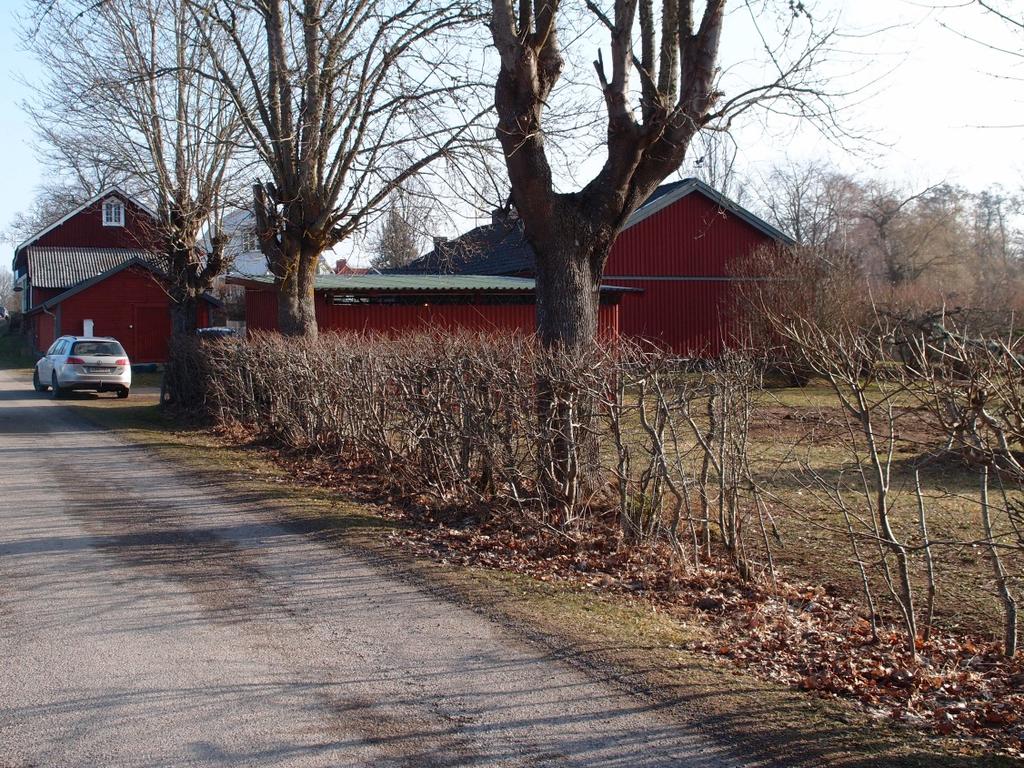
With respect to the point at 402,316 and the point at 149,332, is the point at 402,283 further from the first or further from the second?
the point at 149,332

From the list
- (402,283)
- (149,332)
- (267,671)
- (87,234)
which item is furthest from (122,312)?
(267,671)

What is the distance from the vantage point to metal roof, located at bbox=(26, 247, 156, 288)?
48688 millimetres

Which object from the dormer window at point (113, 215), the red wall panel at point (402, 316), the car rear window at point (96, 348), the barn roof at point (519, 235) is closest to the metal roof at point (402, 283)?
the red wall panel at point (402, 316)

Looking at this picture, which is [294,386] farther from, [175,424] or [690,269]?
[690,269]

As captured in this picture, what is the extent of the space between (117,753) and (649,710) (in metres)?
2.49

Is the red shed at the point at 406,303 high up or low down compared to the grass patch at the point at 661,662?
up

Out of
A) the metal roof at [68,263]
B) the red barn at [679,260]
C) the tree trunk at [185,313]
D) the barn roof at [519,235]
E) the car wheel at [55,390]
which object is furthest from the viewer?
the metal roof at [68,263]

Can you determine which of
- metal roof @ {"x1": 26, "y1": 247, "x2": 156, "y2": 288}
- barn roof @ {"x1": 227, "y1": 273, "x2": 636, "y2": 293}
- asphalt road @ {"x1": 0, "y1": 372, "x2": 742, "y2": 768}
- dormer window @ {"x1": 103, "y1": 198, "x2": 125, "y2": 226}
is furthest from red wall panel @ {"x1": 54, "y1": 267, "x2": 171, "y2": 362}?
asphalt road @ {"x1": 0, "y1": 372, "x2": 742, "y2": 768}

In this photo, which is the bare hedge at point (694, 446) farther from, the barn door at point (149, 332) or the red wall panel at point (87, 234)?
the red wall panel at point (87, 234)

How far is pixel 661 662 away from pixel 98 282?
38.5 meters

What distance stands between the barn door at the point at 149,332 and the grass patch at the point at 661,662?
105ft

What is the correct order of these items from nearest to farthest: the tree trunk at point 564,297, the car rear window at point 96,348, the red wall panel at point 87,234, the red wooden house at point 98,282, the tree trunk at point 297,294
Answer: the tree trunk at point 564,297 → the tree trunk at point 297,294 → the car rear window at point 96,348 → the red wooden house at point 98,282 → the red wall panel at point 87,234

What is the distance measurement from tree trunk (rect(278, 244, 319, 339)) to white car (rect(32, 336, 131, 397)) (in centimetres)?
819

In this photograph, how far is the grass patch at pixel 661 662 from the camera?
14.8 ft
